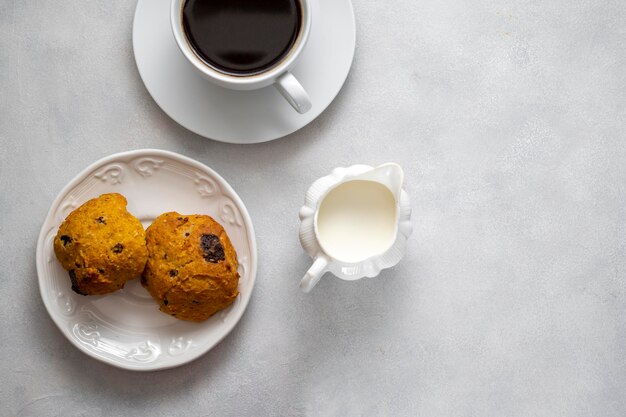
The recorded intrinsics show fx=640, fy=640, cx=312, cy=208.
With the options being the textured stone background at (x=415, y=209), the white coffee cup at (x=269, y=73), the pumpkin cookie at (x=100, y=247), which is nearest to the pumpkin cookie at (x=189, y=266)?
the pumpkin cookie at (x=100, y=247)

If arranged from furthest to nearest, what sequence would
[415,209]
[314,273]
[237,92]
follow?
[415,209], [237,92], [314,273]

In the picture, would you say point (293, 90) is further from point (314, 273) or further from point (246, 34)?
point (314, 273)

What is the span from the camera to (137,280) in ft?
4.38

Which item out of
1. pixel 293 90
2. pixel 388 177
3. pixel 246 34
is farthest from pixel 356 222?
pixel 246 34

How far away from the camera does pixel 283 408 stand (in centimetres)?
140

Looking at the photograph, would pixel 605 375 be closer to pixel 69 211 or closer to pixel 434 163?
pixel 434 163

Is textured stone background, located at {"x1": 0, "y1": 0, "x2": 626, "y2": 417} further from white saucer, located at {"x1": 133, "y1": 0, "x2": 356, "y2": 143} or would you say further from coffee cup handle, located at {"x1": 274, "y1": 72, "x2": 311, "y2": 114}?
coffee cup handle, located at {"x1": 274, "y1": 72, "x2": 311, "y2": 114}

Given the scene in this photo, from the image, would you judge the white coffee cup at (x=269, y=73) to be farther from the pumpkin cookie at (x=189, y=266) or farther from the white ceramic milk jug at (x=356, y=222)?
the pumpkin cookie at (x=189, y=266)

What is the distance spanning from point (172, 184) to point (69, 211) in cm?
21

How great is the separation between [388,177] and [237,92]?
1.19 ft

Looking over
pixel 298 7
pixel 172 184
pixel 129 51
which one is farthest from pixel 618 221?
pixel 129 51

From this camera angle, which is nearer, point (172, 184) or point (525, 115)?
point (172, 184)

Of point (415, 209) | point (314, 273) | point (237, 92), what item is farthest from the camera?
point (415, 209)

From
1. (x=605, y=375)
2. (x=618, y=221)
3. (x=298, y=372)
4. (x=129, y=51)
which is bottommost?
(x=605, y=375)
